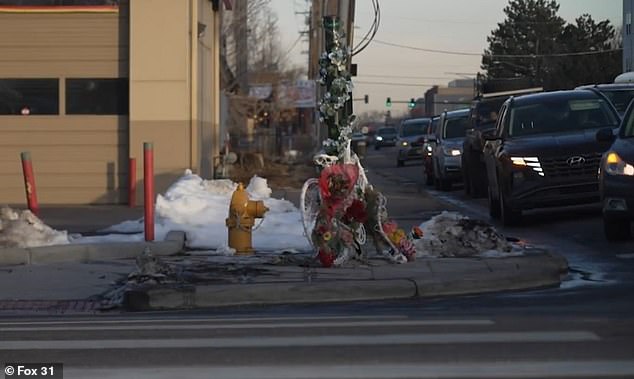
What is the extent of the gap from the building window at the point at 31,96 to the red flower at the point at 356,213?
35.1 feet

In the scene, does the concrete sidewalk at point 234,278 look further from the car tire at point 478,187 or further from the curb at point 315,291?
the car tire at point 478,187

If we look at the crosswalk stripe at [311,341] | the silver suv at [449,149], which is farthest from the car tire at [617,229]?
the silver suv at [449,149]

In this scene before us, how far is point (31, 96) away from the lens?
2086 centimetres

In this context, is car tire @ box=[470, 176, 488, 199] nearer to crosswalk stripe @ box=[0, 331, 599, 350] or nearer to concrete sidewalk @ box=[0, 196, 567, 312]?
concrete sidewalk @ box=[0, 196, 567, 312]

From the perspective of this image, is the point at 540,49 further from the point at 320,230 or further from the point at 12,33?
the point at 320,230

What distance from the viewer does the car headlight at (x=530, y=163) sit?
15.1 m

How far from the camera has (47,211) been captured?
1941cm

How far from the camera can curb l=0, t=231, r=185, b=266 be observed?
41.8ft

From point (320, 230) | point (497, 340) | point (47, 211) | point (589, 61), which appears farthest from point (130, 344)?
point (589, 61)

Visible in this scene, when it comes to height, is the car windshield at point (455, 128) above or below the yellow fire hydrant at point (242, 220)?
above

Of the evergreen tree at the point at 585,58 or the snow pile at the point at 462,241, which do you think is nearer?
the snow pile at the point at 462,241

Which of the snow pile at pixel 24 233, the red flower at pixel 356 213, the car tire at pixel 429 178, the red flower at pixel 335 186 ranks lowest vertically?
the car tire at pixel 429 178

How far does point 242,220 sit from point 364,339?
216 inches

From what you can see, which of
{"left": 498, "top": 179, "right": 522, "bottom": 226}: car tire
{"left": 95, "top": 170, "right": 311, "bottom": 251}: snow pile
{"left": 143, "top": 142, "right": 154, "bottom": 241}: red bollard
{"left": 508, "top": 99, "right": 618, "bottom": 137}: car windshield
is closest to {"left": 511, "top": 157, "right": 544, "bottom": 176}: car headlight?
{"left": 498, "top": 179, "right": 522, "bottom": 226}: car tire
